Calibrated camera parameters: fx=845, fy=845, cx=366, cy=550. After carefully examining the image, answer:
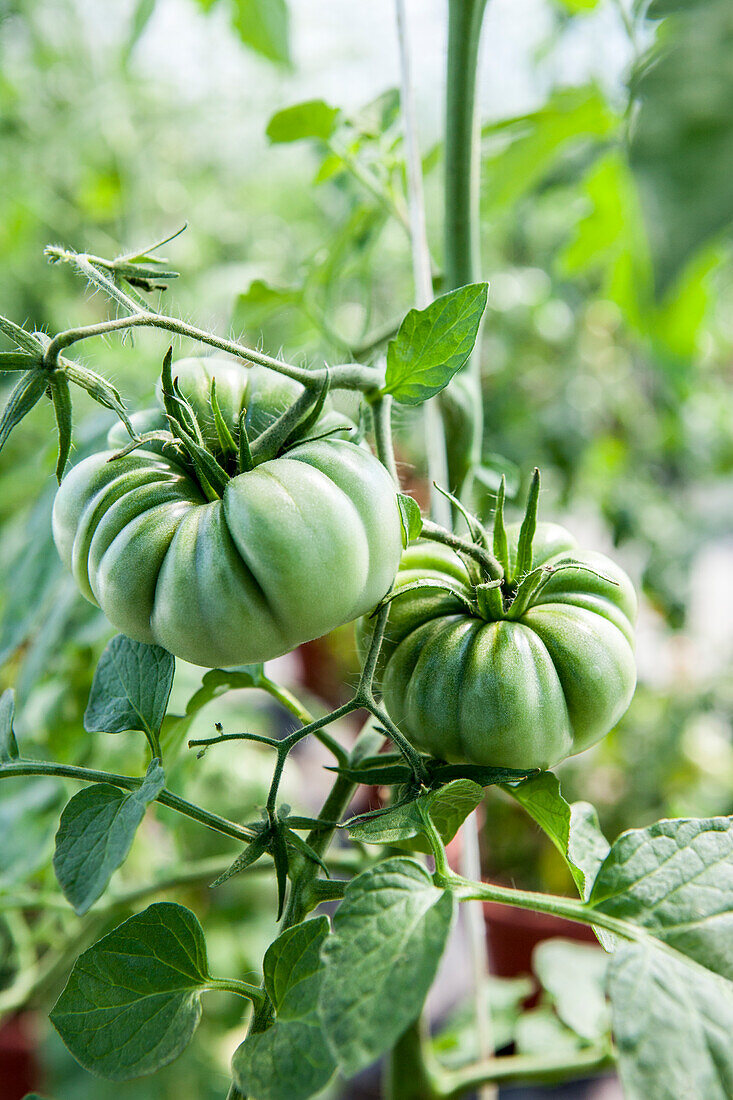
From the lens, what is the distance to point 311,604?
0.25m

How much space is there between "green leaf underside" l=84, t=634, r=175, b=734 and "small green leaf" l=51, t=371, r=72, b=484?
0.08 m

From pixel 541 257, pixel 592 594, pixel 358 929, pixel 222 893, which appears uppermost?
pixel 541 257

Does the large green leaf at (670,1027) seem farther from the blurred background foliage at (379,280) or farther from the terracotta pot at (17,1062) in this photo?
the terracotta pot at (17,1062)

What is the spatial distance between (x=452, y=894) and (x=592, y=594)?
0.14 metres

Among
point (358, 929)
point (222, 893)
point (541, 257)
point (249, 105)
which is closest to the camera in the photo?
point (358, 929)

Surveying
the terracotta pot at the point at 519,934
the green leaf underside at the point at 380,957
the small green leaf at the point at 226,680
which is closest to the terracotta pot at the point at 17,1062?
the terracotta pot at the point at 519,934

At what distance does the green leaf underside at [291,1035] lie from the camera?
0.23m

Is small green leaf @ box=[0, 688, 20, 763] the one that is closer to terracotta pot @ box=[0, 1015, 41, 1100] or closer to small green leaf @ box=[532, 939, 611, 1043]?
small green leaf @ box=[532, 939, 611, 1043]

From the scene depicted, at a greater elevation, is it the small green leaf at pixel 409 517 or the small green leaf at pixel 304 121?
the small green leaf at pixel 304 121

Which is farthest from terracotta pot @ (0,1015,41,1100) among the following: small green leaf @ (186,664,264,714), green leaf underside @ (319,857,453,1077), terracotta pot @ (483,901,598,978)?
green leaf underside @ (319,857,453,1077)

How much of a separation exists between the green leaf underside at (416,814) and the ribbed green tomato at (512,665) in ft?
0.07

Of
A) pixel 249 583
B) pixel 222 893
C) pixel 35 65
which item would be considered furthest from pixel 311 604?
pixel 35 65

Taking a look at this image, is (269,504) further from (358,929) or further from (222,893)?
(222,893)

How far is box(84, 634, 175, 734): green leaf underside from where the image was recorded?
312 millimetres
